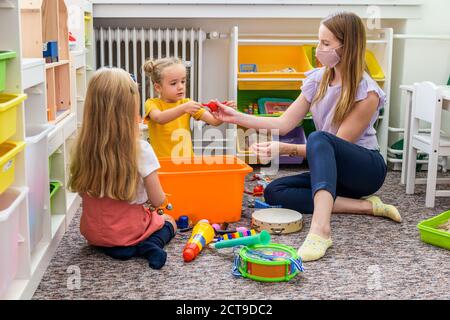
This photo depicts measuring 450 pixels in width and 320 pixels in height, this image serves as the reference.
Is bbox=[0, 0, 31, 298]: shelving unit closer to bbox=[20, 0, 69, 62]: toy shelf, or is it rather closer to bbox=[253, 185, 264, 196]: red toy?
bbox=[20, 0, 69, 62]: toy shelf

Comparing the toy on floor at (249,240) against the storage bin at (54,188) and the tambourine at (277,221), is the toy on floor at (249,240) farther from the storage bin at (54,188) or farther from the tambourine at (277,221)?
the storage bin at (54,188)

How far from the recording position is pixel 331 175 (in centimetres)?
188

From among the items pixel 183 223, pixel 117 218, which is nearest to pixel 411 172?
pixel 183 223

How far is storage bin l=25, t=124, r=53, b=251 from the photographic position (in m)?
1.58

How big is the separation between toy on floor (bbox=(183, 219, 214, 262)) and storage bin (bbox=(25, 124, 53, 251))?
16.4 inches

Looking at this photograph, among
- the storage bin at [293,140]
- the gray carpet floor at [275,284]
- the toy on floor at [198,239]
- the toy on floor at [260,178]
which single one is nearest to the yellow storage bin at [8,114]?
the gray carpet floor at [275,284]

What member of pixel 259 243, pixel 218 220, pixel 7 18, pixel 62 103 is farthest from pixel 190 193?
pixel 7 18

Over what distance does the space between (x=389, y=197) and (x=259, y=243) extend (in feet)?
3.34

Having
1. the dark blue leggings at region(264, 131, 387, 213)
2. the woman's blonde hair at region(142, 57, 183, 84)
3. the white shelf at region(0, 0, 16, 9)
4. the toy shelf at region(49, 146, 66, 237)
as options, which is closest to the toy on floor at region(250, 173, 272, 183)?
A: the dark blue leggings at region(264, 131, 387, 213)

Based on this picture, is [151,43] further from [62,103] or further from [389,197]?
[389,197]

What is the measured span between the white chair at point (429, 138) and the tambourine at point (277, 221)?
62 centimetres

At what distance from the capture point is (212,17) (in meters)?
3.08

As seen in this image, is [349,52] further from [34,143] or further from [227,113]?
[34,143]

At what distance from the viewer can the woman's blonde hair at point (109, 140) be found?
5.48 feet
